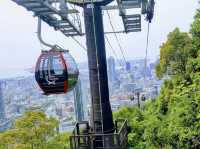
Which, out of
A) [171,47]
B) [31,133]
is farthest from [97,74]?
[171,47]

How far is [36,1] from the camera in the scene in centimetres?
889

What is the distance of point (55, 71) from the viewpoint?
10156mm

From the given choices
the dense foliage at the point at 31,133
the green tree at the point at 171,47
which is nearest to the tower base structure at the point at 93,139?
the dense foliage at the point at 31,133

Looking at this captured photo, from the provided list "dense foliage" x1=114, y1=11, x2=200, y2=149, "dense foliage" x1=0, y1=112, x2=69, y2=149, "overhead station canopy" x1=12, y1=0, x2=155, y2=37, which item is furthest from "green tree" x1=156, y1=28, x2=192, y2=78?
"overhead station canopy" x1=12, y1=0, x2=155, y2=37

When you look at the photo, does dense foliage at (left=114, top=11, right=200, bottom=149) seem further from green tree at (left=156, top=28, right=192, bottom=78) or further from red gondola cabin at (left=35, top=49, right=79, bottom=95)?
red gondola cabin at (left=35, top=49, right=79, bottom=95)

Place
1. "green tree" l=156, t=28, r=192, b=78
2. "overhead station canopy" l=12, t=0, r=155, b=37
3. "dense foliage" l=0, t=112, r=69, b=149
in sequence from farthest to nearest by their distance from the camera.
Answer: "green tree" l=156, t=28, r=192, b=78, "dense foliage" l=0, t=112, r=69, b=149, "overhead station canopy" l=12, t=0, r=155, b=37

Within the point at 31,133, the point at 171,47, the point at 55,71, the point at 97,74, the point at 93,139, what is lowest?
the point at 31,133

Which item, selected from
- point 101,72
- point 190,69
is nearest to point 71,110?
point 190,69

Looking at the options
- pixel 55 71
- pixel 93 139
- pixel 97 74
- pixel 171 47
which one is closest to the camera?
pixel 55 71

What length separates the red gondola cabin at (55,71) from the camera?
10.1m

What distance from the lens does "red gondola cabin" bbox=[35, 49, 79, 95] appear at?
33.0 feet

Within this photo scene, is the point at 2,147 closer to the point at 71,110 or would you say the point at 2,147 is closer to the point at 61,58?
the point at 61,58

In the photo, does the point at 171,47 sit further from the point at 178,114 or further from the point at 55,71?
the point at 55,71

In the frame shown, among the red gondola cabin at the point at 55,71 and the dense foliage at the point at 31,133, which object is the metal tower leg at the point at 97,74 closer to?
the red gondola cabin at the point at 55,71
